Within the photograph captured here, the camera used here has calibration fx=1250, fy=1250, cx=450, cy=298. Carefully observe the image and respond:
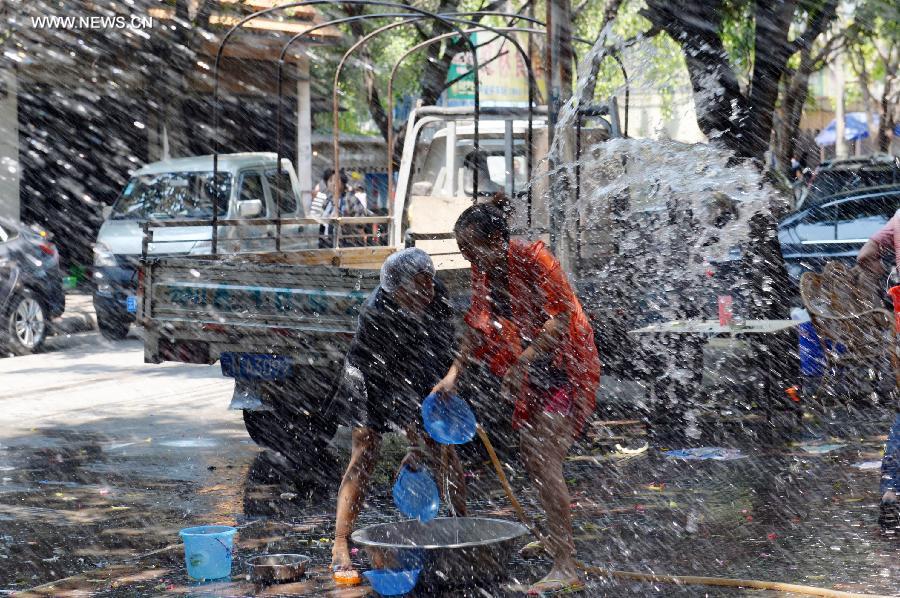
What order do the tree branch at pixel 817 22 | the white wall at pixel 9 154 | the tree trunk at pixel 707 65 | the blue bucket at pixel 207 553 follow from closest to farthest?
the blue bucket at pixel 207 553
the tree trunk at pixel 707 65
the tree branch at pixel 817 22
the white wall at pixel 9 154

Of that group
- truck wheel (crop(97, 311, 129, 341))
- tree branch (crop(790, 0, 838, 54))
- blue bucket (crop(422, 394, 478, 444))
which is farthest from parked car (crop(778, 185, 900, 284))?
blue bucket (crop(422, 394, 478, 444))

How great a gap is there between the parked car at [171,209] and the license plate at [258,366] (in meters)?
6.79

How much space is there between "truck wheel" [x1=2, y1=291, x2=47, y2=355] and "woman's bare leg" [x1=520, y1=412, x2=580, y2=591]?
10.6 meters

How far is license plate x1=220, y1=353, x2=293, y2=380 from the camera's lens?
315 inches

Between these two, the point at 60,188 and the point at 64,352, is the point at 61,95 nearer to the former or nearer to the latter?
the point at 60,188

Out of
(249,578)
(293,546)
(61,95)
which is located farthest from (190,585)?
(61,95)

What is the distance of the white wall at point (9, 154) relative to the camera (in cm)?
2025

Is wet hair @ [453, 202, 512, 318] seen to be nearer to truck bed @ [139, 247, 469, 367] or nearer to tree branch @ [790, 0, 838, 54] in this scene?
truck bed @ [139, 247, 469, 367]

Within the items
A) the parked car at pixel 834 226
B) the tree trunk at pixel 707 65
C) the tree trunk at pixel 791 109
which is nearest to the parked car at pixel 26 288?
the tree trunk at pixel 707 65

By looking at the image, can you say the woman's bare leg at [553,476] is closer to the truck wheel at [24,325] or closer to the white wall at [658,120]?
the truck wheel at [24,325]

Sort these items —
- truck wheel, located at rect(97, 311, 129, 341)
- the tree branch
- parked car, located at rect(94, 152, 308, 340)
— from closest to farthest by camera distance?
the tree branch → parked car, located at rect(94, 152, 308, 340) → truck wheel, located at rect(97, 311, 129, 341)

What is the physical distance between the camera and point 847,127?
49.3 metres

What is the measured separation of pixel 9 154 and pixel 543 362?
1718cm

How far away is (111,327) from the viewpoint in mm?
15984
